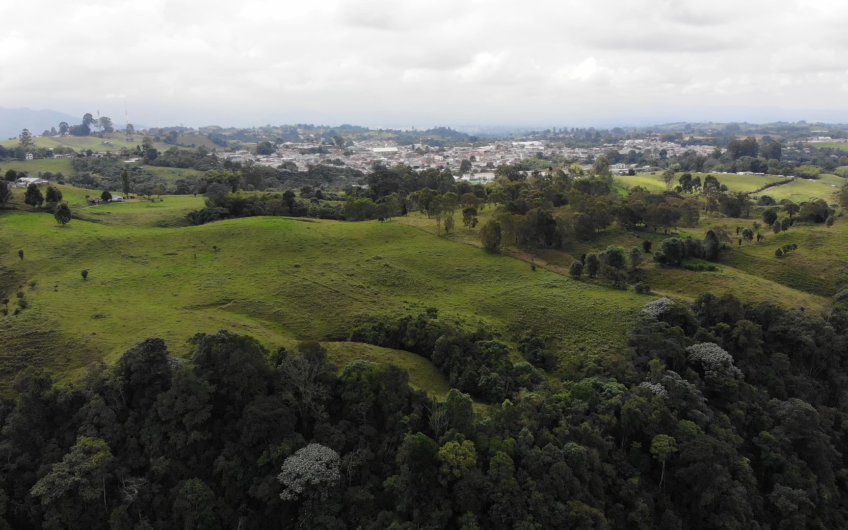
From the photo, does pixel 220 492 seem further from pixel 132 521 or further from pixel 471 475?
pixel 471 475

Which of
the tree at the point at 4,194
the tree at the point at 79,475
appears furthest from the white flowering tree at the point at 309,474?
the tree at the point at 4,194

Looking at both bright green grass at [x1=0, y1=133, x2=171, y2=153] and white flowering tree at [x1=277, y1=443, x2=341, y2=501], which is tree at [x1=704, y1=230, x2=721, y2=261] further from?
bright green grass at [x1=0, y1=133, x2=171, y2=153]

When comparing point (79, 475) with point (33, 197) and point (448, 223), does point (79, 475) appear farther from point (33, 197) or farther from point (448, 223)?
point (33, 197)

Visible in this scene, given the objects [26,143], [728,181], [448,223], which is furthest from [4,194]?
[728,181]

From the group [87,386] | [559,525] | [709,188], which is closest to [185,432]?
[87,386]

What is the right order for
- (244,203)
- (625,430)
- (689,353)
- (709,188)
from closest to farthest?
(625,430), (689,353), (244,203), (709,188)

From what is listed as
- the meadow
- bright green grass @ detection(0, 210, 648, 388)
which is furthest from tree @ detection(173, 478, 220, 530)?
the meadow
